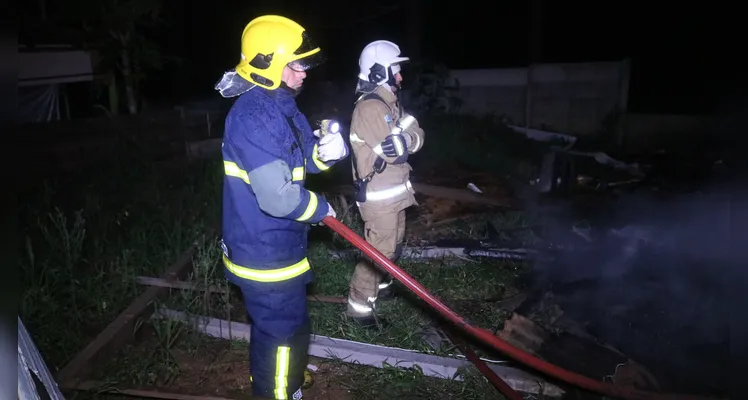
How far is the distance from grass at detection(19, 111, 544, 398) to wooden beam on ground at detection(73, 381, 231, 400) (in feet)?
0.38

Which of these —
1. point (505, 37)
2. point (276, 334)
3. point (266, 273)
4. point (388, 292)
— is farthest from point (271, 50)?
point (505, 37)

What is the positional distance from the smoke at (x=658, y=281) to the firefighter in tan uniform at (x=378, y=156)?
1.46 m

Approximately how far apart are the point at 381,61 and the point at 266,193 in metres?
1.66

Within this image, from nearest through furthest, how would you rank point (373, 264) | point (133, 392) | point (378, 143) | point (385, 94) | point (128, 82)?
1. point (133, 392)
2. point (378, 143)
3. point (385, 94)
4. point (373, 264)
5. point (128, 82)

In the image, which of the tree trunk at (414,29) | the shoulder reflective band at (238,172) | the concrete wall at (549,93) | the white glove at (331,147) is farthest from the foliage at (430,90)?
the shoulder reflective band at (238,172)

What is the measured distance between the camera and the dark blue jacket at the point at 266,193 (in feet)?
9.77

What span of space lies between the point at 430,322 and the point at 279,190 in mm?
2059

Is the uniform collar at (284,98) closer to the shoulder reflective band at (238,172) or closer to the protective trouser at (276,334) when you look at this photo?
the shoulder reflective band at (238,172)

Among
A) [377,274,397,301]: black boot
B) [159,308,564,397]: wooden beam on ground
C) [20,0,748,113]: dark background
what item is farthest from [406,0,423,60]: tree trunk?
[159,308,564,397]: wooden beam on ground

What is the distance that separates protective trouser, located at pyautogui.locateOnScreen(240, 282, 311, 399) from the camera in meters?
3.28

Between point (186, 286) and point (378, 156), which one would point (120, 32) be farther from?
point (378, 156)

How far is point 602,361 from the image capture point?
390 centimetres

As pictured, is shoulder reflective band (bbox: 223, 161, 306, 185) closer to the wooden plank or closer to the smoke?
the wooden plank

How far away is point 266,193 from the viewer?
2967mm
